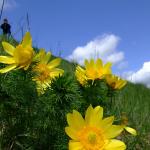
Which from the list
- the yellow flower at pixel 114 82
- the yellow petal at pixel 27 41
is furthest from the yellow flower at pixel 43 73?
the yellow flower at pixel 114 82

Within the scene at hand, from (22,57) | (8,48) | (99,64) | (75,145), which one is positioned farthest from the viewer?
(99,64)

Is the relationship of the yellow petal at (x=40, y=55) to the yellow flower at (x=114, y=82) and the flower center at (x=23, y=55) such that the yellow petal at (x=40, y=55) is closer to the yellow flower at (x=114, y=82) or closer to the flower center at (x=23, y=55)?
the flower center at (x=23, y=55)

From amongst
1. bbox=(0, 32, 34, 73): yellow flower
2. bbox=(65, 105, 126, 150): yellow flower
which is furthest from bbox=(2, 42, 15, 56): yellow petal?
bbox=(65, 105, 126, 150): yellow flower

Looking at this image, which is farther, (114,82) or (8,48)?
(114,82)

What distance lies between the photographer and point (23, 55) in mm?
2053

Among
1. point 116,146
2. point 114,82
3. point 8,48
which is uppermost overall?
point 8,48

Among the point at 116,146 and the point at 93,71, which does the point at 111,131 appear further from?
the point at 93,71

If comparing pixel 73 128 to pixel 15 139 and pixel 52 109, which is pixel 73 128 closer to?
pixel 52 109

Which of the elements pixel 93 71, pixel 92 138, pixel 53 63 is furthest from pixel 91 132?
pixel 53 63

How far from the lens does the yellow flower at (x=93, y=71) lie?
2254 mm

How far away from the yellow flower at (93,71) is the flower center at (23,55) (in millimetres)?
334

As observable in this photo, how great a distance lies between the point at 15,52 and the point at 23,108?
0.94 ft

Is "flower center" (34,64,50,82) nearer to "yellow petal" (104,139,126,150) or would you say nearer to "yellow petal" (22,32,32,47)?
"yellow petal" (22,32,32,47)

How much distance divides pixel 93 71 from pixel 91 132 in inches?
17.3
